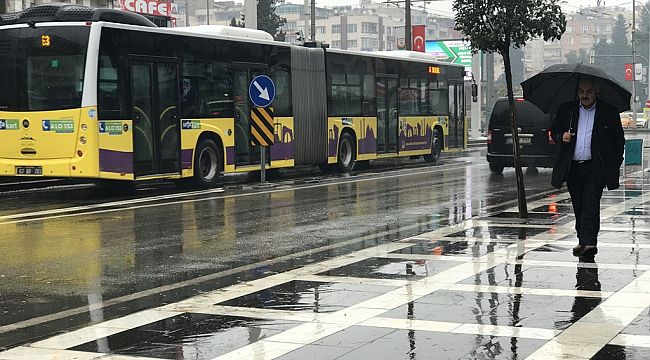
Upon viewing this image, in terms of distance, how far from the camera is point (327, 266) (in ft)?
33.4

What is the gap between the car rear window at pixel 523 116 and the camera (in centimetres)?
2433

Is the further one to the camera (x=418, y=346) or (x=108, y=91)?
(x=108, y=91)

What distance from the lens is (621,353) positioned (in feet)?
21.0

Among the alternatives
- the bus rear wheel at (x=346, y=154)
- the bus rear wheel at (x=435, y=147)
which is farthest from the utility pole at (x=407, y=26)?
the bus rear wheel at (x=346, y=154)

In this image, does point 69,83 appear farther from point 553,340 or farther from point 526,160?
point 553,340

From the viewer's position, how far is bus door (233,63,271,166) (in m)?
22.5

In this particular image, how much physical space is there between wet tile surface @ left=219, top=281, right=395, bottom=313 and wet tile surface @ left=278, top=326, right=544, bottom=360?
977mm

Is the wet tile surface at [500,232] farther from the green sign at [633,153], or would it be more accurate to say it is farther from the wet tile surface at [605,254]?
the green sign at [633,153]

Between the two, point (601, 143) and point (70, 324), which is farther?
point (601, 143)

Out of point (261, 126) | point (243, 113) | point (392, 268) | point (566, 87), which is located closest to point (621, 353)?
point (392, 268)

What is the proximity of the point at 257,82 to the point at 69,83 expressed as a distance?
176 inches

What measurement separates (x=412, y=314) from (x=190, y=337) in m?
1.70

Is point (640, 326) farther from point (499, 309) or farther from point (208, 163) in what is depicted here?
point (208, 163)

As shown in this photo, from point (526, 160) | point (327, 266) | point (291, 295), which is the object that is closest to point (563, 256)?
point (327, 266)
